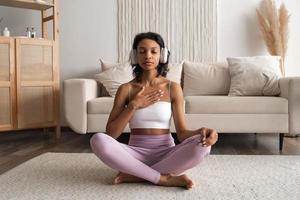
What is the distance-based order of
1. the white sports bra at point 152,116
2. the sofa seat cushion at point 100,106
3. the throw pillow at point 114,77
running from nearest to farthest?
the white sports bra at point 152,116
the sofa seat cushion at point 100,106
the throw pillow at point 114,77

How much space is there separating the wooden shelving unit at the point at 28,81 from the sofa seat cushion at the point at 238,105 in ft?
4.73

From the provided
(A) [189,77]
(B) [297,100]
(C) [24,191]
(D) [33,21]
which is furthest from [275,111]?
(D) [33,21]

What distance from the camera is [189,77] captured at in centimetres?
358

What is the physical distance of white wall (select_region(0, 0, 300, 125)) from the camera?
397cm

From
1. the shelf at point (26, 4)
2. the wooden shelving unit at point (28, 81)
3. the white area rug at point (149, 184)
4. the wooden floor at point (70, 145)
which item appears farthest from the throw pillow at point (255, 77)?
the shelf at point (26, 4)

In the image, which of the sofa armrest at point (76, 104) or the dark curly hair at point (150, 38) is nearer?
the dark curly hair at point (150, 38)

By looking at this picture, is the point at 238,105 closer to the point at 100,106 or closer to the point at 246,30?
the point at 100,106

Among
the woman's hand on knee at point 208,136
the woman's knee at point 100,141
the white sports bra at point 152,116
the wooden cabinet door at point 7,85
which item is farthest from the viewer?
the wooden cabinet door at point 7,85

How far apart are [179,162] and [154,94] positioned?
1.17 ft

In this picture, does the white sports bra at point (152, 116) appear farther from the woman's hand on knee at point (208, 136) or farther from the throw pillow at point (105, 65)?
the throw pillow at point (105, 65)

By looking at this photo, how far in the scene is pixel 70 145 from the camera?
10.6 ft

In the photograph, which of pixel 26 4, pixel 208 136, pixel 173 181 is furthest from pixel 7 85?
pixel 208 136

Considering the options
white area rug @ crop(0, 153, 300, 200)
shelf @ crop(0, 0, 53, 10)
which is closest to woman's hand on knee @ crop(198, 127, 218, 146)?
white area rug @ crop(0, 153, 300, 200)

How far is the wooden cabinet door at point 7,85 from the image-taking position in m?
3.32
